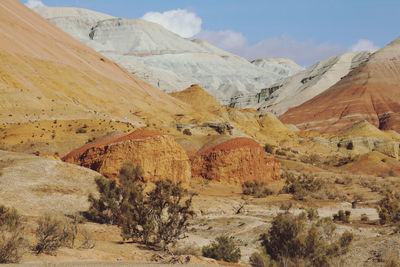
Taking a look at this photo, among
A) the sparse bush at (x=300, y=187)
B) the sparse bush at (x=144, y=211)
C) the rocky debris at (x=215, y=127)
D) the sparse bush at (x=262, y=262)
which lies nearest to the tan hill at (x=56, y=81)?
the rocky debris at (x=215, y=127)

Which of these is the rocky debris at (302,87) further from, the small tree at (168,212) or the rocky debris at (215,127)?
the small tree at (168,212)

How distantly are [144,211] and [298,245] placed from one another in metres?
5.04

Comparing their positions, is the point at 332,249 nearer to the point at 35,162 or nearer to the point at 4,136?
the point at 35,162

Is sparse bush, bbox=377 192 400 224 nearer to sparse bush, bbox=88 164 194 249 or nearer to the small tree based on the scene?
sparse bush, bbox=88 164 194 249

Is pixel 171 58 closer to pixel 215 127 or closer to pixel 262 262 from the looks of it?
pixel 215 127

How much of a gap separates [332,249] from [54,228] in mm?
6566

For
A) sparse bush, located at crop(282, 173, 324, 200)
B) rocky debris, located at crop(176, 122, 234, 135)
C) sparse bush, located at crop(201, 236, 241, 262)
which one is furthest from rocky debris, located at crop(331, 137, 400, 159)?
sparse bush, located at crop(201, 236, 241, 262)

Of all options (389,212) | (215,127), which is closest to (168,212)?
(389,212)

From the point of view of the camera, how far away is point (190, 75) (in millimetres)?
168250

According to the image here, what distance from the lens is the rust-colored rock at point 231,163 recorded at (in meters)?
30.3

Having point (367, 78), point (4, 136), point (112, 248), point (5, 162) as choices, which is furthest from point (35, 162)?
point (367, 78)

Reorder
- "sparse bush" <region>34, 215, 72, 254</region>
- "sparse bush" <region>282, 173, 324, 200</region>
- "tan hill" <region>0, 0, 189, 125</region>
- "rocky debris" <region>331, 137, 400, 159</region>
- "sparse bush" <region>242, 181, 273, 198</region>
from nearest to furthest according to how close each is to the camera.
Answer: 1. "sparse bush" <region>34, 215, 72, 254</region>
2. "sparse bush" <region>242, 181, 273, 198</region>
3. "sparse bush" <region>282, 173, 324, 200</region>
4. "tan hill" <region>0, 0, 189, 125</region>
5. "rocky debris" <region>331, 137, 400, 159</region>

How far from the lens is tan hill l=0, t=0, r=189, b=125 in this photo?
38.4m

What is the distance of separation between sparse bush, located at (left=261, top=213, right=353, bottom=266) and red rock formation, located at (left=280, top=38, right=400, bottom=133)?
97.6m
